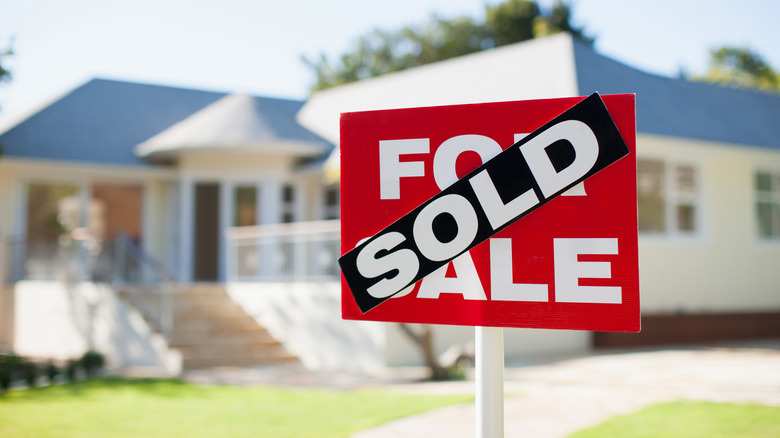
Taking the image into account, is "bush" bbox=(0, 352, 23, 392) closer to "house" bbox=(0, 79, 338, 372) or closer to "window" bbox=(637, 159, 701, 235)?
"house" bbox=(0, 79, 338, 372)

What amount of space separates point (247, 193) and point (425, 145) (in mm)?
14069

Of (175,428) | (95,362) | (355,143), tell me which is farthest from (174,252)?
(355,143)

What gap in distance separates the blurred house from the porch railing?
4cm

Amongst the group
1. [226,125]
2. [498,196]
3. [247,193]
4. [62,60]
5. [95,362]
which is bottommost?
[95,362]

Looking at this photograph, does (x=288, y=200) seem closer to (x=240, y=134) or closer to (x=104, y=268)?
(x=240, y=134)

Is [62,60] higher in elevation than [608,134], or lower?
higher

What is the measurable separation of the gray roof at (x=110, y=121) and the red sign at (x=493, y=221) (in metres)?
13.5

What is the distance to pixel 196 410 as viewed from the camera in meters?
7.96

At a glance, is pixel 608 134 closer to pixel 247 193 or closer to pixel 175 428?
pixel 175 428

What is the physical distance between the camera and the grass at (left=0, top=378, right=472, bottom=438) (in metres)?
6.86

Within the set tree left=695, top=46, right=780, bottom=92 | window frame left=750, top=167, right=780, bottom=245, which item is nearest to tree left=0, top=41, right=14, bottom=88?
window frame left=750, top=167, right=780, bottom=245

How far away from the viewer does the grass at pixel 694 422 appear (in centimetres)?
631

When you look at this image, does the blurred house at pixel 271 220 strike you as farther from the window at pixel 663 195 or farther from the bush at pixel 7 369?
the bush at pixel 7 369

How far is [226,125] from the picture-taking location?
53.9 feet
